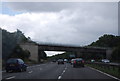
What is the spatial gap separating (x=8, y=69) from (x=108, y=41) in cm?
11163

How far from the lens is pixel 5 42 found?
206 feet

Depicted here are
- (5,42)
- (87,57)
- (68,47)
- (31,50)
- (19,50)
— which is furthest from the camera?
(87,57)

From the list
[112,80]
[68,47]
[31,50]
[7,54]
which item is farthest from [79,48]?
[112,80]

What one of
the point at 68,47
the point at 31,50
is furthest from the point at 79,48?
the point at 31,50

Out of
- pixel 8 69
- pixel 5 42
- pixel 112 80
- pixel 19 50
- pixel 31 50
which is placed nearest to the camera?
pixel 112 80

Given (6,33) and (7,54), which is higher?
(6,33)

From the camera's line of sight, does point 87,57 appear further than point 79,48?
Yes

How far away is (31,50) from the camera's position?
288ft

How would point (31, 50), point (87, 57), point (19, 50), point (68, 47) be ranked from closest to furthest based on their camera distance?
point (19, 50) < point (31, 50) < point (68, 47) < point (87, 57)

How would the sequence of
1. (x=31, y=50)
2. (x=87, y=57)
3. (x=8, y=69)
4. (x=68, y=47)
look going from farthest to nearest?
(x=87, y=57), (x=68, y=47), (x=31, y=50), (x=8, y=69)

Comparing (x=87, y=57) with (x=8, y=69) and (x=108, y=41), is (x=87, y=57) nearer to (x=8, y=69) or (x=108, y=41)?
(x=108, y=41)

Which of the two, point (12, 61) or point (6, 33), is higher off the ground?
point (6, 33)

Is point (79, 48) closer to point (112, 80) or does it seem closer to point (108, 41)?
point (108, 41)

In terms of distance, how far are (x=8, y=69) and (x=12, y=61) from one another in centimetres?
104
